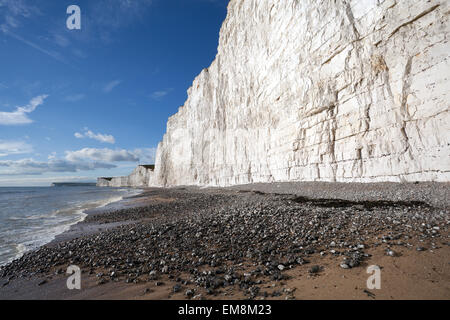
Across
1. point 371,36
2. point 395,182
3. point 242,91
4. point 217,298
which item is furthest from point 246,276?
point 242,91

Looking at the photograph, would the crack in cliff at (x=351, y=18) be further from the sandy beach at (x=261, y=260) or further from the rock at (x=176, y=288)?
the rock at (x=176, y=288)

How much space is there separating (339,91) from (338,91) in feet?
0.27

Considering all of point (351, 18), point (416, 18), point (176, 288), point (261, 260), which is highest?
point (351, 18)

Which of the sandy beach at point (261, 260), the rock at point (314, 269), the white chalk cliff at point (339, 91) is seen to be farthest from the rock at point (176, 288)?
the white chalk cliff at point (339, 91)

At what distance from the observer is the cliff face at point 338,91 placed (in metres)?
10.7

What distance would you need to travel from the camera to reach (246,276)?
11.8ft

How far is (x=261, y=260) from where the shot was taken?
164 inches

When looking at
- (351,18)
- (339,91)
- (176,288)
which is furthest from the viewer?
(339,91)

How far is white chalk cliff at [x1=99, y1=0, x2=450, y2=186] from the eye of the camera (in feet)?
35.0

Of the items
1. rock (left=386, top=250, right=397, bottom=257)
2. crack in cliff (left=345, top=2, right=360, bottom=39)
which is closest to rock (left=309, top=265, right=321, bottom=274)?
rock (left=386, top=250, right=397, bottom=257)

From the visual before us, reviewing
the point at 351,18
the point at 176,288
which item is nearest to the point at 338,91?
the point at 351,18

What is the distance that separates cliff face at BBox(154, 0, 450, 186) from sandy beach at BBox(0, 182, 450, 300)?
5.67 meters

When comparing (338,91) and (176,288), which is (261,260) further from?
(338,91)

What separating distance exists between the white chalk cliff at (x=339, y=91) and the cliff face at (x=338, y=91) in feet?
0.19
